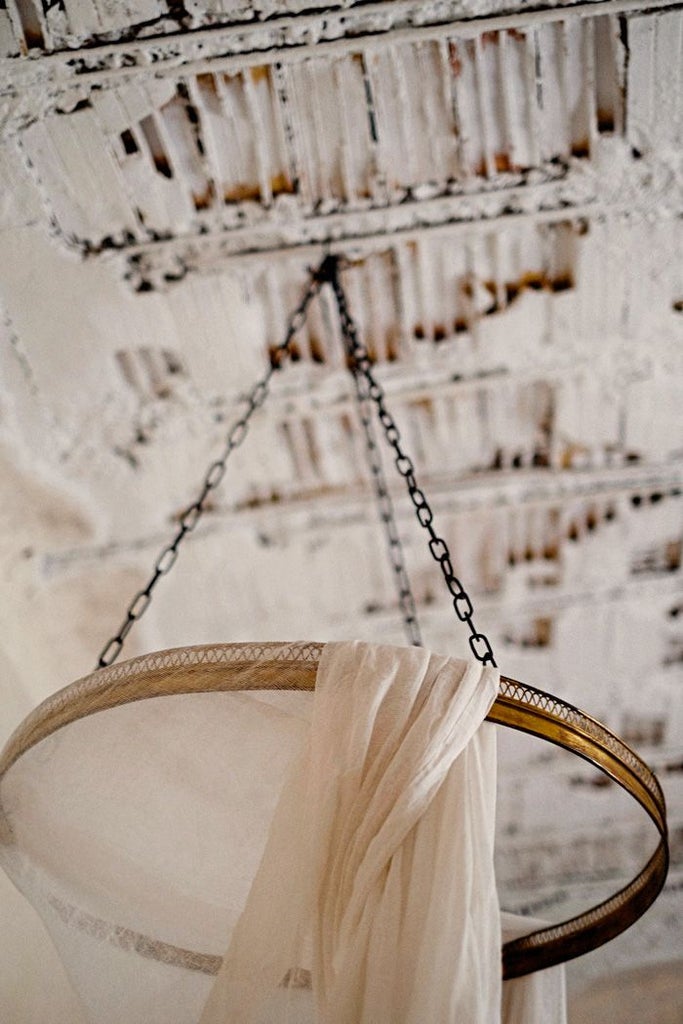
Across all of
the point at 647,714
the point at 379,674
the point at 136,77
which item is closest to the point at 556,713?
the point at 379,674

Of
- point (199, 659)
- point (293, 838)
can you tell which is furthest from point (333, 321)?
point (293, 838)

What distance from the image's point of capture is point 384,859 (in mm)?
931

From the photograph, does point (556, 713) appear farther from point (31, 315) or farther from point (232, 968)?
point (31, 315)

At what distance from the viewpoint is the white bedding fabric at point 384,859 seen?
905mm

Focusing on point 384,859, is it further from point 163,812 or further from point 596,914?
point 596,914

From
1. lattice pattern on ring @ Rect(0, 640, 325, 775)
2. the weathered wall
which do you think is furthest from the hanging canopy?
the weathered wall

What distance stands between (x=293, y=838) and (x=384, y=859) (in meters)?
0.12

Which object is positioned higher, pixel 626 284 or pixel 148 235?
pixel 148 235

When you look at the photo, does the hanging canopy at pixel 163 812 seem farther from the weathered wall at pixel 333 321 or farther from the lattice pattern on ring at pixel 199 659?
the weathered wall at pixel 333 321

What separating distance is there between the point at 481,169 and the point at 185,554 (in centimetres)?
123

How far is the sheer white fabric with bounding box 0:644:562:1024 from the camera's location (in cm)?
91

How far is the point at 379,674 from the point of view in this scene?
3.10ft

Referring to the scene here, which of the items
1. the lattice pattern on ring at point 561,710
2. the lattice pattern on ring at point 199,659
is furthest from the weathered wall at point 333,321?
the lattice pattern on ring at point 561,710

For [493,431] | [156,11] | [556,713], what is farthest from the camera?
[493,431]
